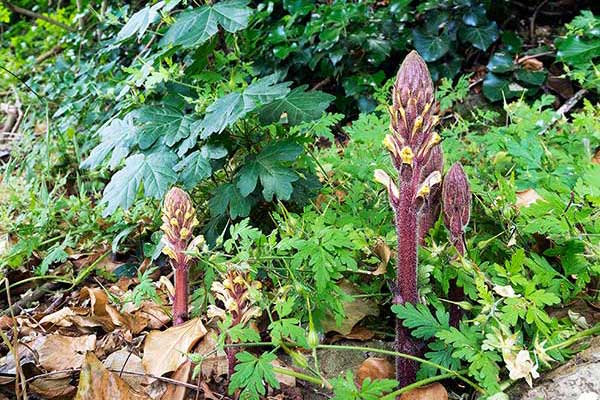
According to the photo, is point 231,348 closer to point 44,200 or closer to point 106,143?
point 106,143

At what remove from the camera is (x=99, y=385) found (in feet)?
4.21

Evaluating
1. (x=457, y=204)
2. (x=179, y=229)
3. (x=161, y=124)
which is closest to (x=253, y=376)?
(x=179, y=229)

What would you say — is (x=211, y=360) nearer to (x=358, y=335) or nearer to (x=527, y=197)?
(x=358, y=335)

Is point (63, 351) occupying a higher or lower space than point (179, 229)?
lower

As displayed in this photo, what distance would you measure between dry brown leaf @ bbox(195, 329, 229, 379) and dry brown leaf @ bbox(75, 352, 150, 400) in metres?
0.19

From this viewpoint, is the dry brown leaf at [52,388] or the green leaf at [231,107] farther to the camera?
the green leaf at [231,107]

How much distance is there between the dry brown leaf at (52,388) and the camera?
1.38m

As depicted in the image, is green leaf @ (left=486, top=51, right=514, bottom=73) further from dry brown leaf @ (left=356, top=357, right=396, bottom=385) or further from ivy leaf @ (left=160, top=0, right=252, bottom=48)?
dry brown leaf @ (left=356, top=357, right=396, bottom=385)

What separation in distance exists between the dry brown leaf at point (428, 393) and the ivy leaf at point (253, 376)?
35 centimetres

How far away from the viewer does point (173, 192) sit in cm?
145

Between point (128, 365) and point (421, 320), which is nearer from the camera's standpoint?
point (421, 320)

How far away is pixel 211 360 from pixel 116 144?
0.88 metres

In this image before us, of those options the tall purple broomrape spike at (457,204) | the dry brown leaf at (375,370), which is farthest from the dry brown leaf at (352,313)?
the tall purple broomrape spike at (457,204)

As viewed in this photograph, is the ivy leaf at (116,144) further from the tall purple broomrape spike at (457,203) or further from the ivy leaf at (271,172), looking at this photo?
the tall purple broomrape spike at (457,203)
